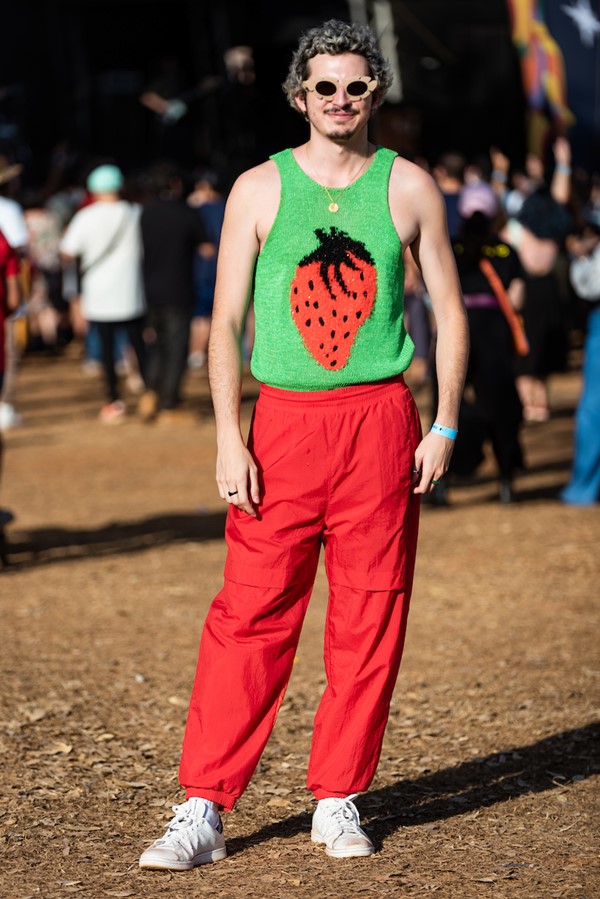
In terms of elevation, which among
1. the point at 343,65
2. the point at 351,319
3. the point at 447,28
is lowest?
the point at 351,319

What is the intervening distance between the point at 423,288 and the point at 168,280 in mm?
4012

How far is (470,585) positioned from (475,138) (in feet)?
34.2

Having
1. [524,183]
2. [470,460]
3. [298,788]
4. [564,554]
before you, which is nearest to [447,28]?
[524,183]

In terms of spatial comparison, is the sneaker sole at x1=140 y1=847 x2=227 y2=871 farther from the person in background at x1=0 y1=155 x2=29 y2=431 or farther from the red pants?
the person in background at x1=0 y1=155 x2=29 y2=431

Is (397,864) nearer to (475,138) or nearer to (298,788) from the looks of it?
(298,788)

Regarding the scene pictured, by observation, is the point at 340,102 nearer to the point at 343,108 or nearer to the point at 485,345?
the point at 343,108

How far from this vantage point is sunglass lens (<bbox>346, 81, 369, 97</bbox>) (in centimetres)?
366

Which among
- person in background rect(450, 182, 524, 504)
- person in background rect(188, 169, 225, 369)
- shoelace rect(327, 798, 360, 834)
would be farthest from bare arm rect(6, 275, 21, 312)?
person in background rect(188, 169, 225, 369)

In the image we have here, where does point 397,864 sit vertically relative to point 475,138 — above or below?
below

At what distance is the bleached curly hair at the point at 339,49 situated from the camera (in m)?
3.69

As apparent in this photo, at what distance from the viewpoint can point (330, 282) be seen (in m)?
3.70

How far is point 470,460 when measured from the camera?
925 cm

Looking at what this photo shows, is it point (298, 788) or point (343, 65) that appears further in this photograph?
point (298, 788)

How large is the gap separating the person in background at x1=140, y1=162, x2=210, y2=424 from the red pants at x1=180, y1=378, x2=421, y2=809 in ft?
29.7
